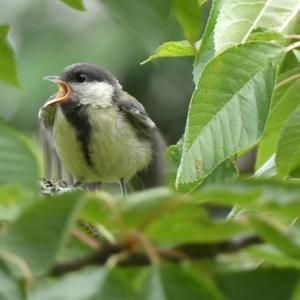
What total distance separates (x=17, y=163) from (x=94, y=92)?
8.59 ft

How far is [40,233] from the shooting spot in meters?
0.71

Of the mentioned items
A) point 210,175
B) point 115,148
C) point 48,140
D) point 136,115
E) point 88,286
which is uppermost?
point 88,286

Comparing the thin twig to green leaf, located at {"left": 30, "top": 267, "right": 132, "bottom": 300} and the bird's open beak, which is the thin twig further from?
the bird's open beak

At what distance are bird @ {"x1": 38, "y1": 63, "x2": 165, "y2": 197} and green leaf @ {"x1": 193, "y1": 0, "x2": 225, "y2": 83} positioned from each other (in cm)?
157

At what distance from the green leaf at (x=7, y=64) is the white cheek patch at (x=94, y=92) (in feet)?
7.80

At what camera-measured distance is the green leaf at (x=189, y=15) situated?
2.59 ft

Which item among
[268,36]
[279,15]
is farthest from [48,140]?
[268,36]

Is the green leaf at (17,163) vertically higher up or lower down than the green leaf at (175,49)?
higher up

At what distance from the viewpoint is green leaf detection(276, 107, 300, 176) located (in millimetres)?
1574

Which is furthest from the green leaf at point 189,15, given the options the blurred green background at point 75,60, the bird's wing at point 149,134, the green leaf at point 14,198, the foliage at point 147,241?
the blurred green background at point 75,60

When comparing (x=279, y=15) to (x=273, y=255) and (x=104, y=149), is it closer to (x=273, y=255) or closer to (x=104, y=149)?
(x=273, y=255)

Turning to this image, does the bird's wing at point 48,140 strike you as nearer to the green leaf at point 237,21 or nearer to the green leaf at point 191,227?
the green leaf at point 237,21

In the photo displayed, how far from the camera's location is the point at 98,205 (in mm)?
756

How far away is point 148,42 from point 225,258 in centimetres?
20
